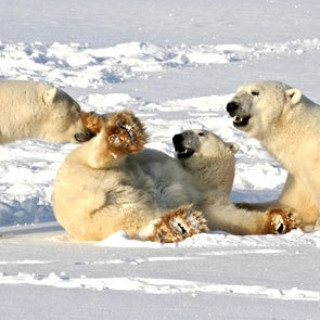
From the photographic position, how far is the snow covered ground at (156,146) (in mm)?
3432

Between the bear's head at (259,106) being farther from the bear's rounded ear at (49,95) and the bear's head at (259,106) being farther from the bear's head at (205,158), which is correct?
the bear's rounded ear at (49,95)

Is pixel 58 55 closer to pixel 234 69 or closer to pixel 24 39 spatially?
pixel 24 39

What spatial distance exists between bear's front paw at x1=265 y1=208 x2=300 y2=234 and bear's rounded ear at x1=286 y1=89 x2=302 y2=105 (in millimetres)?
833

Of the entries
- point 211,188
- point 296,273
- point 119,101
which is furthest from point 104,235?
point 119,101

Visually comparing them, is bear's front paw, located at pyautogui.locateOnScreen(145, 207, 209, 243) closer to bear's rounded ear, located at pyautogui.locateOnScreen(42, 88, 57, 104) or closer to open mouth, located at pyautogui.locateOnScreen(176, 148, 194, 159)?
open mouth, located at pyautogui.locateOnScreen(176, 148, 194, 159)

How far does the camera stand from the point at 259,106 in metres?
6.08

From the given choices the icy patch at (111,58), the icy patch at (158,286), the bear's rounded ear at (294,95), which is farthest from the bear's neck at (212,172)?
the icy patch at (111,58)

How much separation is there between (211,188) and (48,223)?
1131 millimetres

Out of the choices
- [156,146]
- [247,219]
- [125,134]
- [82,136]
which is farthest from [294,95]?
[156,146]

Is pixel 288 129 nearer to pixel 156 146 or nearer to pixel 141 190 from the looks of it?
pixel 141 190

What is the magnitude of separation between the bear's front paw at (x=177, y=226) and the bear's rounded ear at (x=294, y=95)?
1.34 metres

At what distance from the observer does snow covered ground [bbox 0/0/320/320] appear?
11.3ft

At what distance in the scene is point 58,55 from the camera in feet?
47.1

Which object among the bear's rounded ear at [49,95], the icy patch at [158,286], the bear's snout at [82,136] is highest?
the icy patch at [158,286]
